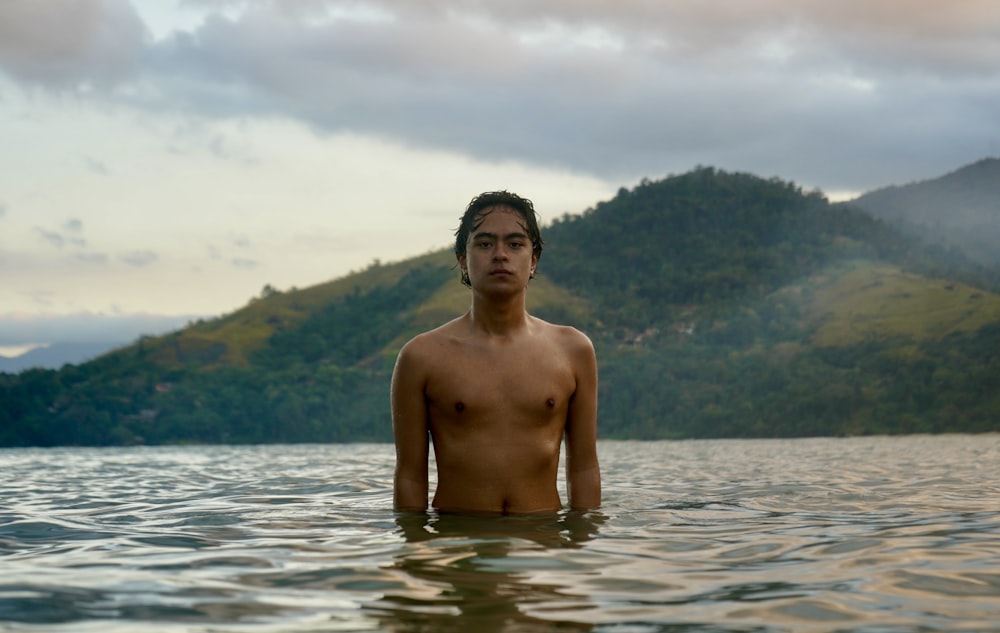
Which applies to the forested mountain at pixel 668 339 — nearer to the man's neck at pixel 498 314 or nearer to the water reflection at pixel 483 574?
the man's neck at pixel 498 314

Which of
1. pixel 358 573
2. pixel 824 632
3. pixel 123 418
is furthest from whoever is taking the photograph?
pixel 123 418

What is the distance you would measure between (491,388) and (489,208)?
104cm

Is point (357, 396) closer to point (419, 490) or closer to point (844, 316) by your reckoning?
point (844, 316)

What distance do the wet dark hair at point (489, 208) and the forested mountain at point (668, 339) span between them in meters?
84.4

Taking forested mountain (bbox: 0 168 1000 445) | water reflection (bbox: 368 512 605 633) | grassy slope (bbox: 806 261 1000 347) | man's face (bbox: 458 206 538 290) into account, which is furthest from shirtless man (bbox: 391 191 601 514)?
grassy slope (bbox: 806 261 1000 347)

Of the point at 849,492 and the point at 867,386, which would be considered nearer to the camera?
the point at 849,492

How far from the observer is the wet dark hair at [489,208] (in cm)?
646

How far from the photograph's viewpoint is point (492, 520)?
619 centimetres

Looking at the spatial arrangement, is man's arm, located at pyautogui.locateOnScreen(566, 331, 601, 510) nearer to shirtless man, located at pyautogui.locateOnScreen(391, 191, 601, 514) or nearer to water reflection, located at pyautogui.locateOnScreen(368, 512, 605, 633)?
shirtless man, located at pyautogui.locateOnScreen(391, 191, 601, 514)

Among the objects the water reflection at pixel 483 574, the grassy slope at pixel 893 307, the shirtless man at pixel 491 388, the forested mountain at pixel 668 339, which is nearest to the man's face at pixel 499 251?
the shirtless man at pixel 491 388

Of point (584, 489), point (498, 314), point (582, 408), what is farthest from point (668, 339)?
point (498, 314)

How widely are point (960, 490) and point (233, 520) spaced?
6.60 m

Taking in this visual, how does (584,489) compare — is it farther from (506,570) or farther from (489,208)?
(506,570)

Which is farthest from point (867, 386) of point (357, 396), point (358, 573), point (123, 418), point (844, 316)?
point (358, 573)
